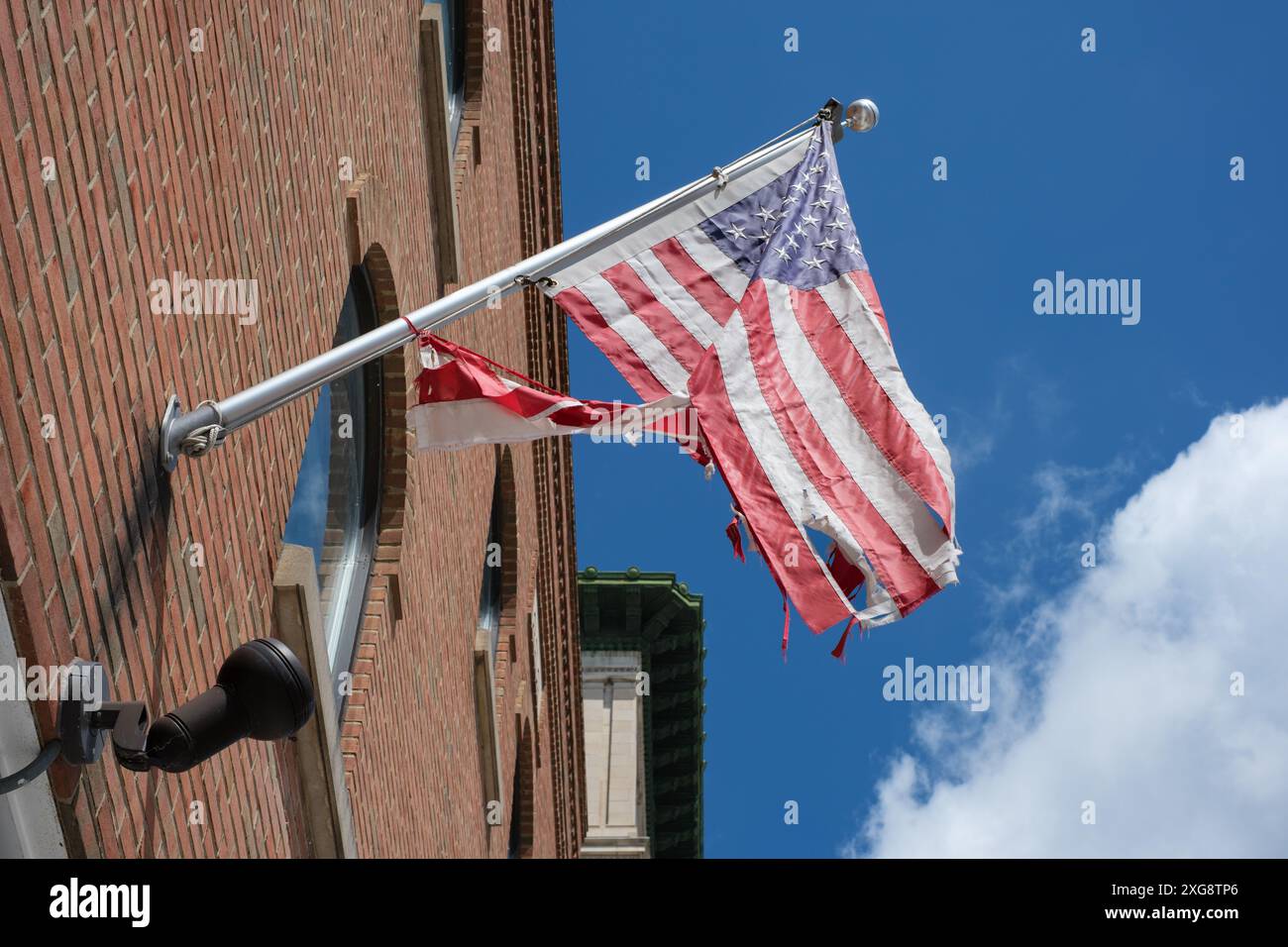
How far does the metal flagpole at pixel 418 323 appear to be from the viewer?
16.6ft

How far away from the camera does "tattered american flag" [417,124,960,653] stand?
20.5ft

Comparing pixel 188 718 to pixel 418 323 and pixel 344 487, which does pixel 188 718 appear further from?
pixel 344 487

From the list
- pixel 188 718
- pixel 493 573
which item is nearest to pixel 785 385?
pixel 188 718

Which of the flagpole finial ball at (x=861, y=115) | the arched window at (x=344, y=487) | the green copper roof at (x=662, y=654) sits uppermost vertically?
the flagpole finial ball at (x=861, y=115)

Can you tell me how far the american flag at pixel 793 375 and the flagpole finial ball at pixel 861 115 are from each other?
2.59 feet

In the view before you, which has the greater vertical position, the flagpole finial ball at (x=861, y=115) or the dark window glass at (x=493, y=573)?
the flagpole finial ball at (x=861, y=115)

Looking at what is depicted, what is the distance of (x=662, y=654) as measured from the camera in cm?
3612

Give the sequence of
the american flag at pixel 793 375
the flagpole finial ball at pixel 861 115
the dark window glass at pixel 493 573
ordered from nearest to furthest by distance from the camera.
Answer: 1. the american flag at pixel 793 375
2. the flagpole finial ball at pixel 861 115
3. the dark window glass at pixel 493 573

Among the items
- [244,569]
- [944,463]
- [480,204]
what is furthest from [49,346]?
[480,204]

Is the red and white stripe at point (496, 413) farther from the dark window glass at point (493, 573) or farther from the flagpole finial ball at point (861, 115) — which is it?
the dark window glass at point (493, 573)

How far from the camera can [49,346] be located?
13.6 feet

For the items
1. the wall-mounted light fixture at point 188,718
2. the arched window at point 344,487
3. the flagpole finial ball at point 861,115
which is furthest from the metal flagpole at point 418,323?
the arched window at point 344,487

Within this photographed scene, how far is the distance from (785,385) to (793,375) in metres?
0.12

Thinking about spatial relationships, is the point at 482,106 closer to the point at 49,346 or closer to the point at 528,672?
the point at 528,672
